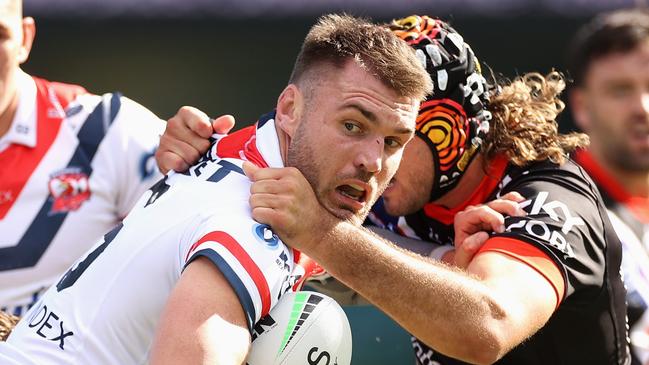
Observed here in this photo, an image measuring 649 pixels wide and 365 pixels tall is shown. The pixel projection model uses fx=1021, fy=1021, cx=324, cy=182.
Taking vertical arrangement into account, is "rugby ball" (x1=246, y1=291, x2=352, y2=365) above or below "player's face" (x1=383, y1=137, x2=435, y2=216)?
below

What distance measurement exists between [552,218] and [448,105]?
0.68 metres

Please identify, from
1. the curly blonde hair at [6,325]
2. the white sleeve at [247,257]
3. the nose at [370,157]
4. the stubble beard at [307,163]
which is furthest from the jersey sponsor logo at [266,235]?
the curly blonde hair at [6,325]

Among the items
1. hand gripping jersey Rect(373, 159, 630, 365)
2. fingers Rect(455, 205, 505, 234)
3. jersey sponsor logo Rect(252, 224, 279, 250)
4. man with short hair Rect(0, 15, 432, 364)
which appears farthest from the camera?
fingers Rect(455, 205, 505, 234)

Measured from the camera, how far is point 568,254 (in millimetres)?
3320

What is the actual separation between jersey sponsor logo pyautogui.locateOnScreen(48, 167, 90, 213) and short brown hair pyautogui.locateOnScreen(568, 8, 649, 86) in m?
2.39

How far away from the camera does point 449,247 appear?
399 centimetres

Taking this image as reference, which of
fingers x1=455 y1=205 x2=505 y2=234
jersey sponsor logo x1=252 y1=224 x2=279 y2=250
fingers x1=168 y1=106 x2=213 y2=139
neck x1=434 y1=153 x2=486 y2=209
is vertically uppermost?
neck x1=434 y1=153 x2=486 y2=209

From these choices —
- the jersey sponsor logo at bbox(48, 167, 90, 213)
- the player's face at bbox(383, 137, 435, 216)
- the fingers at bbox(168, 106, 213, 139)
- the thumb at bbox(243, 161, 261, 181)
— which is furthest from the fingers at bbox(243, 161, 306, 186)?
the jersey sponsor logo at bbox(48, 167, 90, 213)

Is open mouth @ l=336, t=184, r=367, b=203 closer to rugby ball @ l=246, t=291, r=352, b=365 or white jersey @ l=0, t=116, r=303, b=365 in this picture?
white jersey @ l=0, t=116, r=303, b=365

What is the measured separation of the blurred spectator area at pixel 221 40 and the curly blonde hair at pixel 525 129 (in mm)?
3429

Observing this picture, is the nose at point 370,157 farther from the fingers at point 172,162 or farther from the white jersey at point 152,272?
the fingers at point 172,162

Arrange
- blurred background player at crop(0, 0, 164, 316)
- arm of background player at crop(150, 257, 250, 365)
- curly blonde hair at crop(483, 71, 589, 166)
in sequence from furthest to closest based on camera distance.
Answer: blurred background player at crop(0, 0, 164, 316), curly blonde hair at crop(483, 71, 589, 166), arm of background player at crop(150, 257, 250, 365)

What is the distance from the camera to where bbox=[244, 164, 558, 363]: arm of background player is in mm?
2844

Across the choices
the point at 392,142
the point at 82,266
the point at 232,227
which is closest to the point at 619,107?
the point at 392,142
